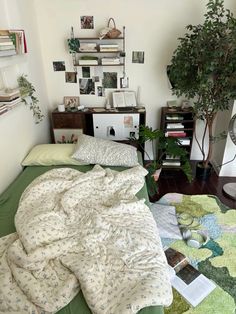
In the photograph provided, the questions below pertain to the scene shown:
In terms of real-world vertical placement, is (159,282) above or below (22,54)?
below

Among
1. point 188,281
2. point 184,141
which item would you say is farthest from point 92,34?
point 188,281

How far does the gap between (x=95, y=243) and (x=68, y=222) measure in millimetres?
243

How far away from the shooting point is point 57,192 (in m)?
1.64

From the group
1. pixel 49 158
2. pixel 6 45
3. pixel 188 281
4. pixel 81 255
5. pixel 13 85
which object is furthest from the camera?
pixel 49 158

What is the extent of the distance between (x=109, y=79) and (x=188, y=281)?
219 centimetres

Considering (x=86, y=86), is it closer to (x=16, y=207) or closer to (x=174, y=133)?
(x=174, y=133)

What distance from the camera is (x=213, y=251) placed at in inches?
69.9

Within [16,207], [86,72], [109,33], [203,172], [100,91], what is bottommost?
[203,172]

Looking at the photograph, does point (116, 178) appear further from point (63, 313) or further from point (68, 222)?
point (63, 313)

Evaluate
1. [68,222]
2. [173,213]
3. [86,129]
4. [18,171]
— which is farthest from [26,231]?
[86,129]

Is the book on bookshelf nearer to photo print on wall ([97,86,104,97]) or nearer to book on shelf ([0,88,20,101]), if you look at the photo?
book on shelf ([0,88,20,101])

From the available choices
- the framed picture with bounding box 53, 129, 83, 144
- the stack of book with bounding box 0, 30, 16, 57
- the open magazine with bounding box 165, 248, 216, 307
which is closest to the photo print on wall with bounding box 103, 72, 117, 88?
the framed picture with bounding box 53, 129, 83, 144

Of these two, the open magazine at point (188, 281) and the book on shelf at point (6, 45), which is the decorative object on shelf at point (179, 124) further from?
the book on shelf at point (6, 45)

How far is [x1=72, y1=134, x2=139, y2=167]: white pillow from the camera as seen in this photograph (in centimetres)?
211
